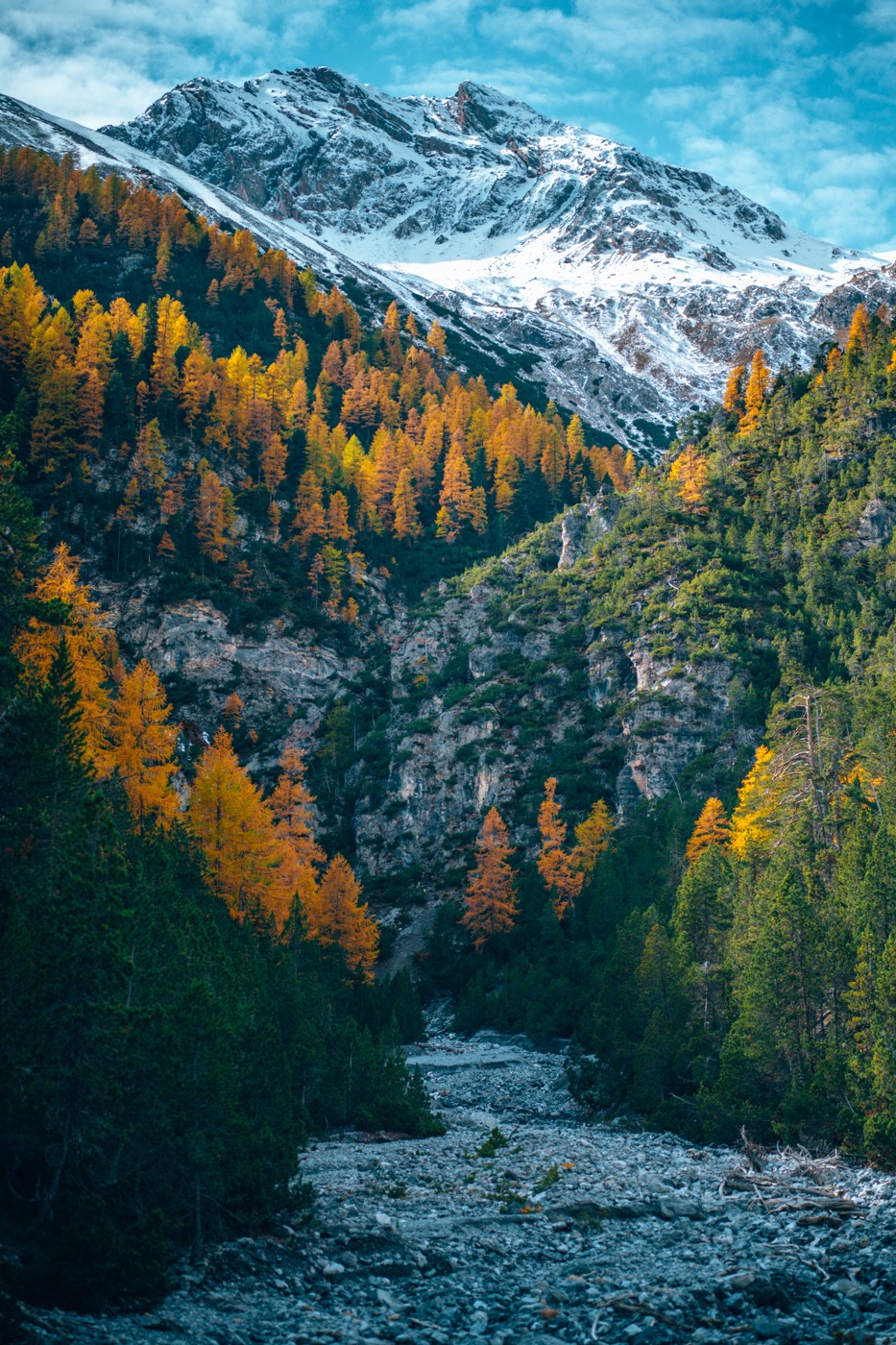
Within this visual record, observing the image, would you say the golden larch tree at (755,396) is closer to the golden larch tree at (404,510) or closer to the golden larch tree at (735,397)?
the golden larch tree at (735,397)

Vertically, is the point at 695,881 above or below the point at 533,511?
below

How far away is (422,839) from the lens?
83.5 meters

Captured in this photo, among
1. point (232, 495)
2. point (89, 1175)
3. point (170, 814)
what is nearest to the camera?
point (89, 1175)

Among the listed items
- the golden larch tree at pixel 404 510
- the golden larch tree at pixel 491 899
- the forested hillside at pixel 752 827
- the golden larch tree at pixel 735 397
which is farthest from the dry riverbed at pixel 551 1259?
the golden larch tree at pixel 735 397

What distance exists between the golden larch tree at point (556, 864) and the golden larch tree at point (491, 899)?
2844 millimetres

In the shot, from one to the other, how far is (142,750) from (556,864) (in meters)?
37.0

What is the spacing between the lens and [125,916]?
18.0m

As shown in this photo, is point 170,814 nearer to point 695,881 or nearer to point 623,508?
point 695,881

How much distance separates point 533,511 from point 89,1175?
391 feet

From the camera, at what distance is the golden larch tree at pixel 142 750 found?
38906 mm

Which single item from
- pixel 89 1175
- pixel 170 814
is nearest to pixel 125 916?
pixel 89 1175

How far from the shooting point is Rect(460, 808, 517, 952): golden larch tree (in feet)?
220

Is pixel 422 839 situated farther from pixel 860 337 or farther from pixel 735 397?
pixel 860 337

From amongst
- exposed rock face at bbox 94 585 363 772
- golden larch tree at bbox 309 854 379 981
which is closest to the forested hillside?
golden larch tree at bbox 309 854 379 981
